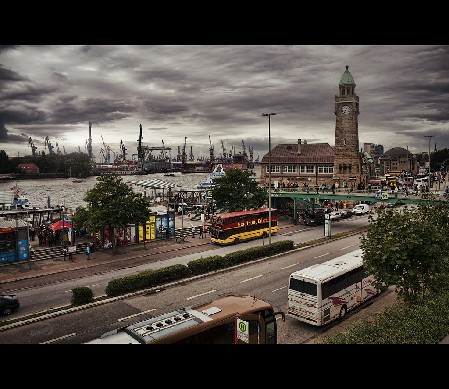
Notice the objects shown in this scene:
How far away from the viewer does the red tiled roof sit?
207 ft

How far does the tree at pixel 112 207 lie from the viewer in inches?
1099

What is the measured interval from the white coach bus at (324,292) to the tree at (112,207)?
15.3 m

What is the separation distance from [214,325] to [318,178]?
5438 centimetres

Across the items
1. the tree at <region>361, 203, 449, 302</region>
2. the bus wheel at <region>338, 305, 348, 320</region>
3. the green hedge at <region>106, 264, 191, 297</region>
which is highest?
the tree at <region>361, 203, 449, 302</region>

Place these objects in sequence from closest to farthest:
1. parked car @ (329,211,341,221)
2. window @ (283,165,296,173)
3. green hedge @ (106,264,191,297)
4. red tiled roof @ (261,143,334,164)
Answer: green hedge @ (106,264,191,297), parked car @ (329,211,341,221), red tiled roof @ (261,143,334,164), window @ (283,165,296,173)

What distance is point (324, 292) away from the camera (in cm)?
1627

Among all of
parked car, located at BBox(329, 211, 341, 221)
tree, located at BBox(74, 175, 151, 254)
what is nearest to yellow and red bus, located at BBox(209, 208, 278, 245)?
tree, located at BBox(74, 175, 151, 254)

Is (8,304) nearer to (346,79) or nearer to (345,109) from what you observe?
(345,109)

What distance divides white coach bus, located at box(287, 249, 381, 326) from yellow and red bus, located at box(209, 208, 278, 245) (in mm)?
15907

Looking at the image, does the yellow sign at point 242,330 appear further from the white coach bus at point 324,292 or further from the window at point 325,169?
the window at point 325,169

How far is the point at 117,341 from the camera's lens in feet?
32.8

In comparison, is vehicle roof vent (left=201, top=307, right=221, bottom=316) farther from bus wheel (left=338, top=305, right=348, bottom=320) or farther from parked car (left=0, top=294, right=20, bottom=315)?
parked car (left=0, top=294, right=20, bottom=315)

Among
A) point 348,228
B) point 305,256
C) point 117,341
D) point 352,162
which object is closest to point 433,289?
point 117,341
